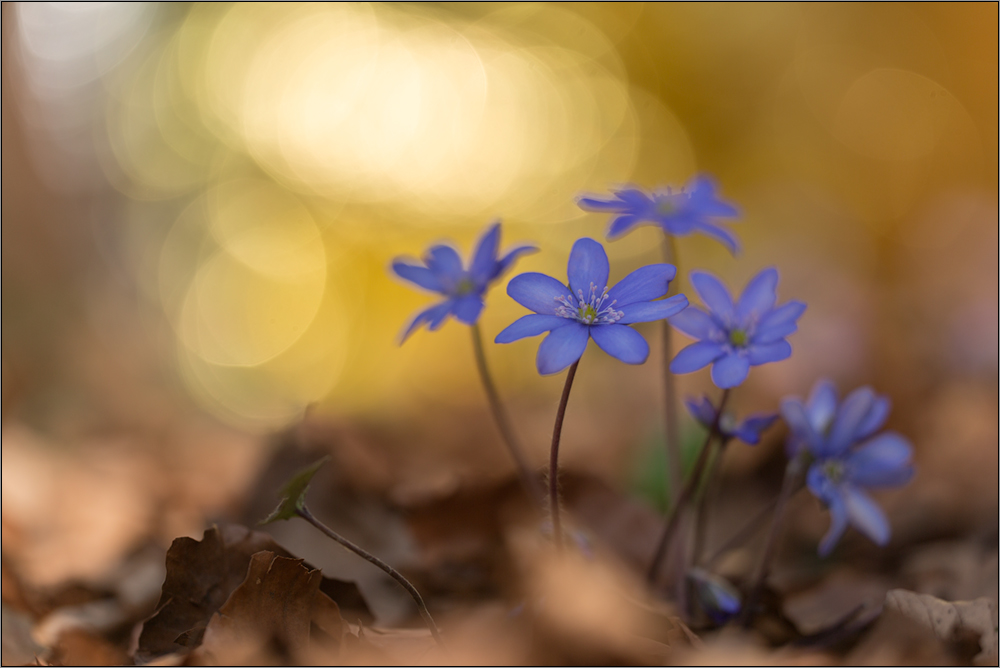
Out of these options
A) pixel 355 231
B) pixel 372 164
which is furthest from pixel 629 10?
pixel 355 231

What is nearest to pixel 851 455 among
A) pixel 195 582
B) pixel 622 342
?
pixel 622 342

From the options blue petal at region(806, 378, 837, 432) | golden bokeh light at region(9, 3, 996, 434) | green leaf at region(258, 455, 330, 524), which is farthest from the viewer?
golden bokeh light at region(9, 3, 996, 434)

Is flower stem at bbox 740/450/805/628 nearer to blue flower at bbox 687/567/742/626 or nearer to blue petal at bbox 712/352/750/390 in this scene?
blue flower at bbox 687/567/742/626

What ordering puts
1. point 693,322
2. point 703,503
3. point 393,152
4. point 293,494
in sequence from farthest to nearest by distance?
point 393,152 → point 703,503 → point 693,322 → point 293,494

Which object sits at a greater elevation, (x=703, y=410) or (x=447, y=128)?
(x=447, y=128)

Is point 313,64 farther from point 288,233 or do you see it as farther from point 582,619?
point 582,619

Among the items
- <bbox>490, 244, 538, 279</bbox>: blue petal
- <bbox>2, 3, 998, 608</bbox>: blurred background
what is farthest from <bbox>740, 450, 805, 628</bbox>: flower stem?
<bbox>2, 3, 998, 608</bbox>: blurred background

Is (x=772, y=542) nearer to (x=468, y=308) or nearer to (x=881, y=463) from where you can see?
(x=881, y=463)
